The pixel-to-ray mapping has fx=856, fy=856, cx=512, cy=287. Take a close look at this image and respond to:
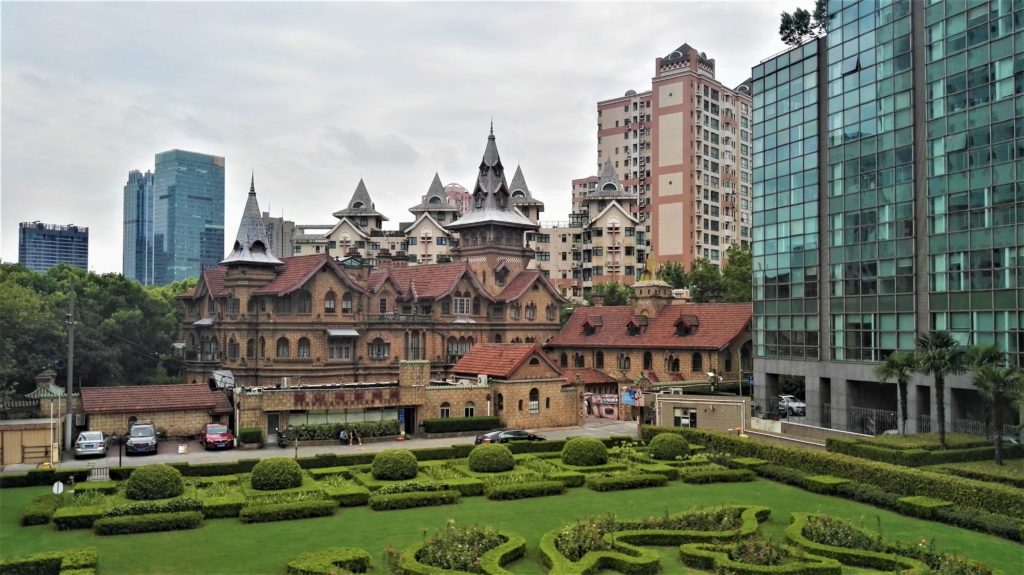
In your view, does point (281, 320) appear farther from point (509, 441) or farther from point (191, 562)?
point (191, 562)

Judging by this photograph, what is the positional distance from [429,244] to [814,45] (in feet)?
223

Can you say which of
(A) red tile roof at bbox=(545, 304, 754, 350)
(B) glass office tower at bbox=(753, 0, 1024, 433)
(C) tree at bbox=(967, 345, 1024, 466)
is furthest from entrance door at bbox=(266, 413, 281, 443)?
(C) tree at bbox=(967, 345, 1024, 466)

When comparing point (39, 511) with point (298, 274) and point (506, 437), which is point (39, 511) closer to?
point (506, 437)

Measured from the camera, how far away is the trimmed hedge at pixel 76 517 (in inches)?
1240

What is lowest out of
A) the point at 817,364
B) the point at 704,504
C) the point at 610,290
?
→ the point at 704,504

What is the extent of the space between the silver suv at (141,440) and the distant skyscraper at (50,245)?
385 feet

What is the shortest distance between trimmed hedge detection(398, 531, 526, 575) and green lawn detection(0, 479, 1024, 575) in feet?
1.47

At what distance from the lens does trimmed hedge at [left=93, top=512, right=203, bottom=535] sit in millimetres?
30781

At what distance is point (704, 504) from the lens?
36281 mm

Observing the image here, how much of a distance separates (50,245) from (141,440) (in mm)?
127303

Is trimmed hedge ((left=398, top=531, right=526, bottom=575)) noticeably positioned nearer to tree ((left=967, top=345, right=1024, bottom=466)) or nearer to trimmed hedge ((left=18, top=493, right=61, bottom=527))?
trimmed hedge ((left=18, top=493, right=61, bottom=527))

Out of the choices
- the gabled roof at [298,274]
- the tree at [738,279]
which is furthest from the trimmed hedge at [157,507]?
the tree at [738,279]

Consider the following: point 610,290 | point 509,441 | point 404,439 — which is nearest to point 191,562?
point 509,441

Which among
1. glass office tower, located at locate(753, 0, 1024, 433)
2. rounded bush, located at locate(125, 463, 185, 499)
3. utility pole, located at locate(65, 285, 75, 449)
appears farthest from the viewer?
utility pole, located at locate(65, 285, 75, 449)
